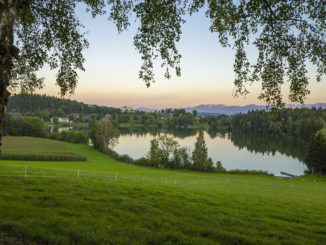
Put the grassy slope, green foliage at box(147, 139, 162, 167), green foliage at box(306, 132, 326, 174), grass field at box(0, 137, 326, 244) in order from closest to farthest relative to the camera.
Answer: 1. grass field at box(0, 137, 326, 244)
2. green foliage at box(306, 132, 326, 174)
3. the grassy slope
4. green foliage at box(147, 139, 162, 167)

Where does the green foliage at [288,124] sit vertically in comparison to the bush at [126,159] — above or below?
above

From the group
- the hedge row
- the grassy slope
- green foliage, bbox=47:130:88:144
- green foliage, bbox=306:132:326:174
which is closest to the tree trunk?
the hedge row

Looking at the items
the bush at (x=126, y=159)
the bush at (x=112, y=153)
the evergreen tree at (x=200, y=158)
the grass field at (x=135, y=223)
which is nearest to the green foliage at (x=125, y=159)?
the bush at (x=126, y=159)

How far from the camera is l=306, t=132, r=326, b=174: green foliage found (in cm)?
4422

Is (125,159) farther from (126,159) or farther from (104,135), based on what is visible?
(104,135)

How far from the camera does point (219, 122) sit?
183875 mm

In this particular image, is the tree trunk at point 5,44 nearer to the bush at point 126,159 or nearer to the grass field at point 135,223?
the grass field at point 135,223

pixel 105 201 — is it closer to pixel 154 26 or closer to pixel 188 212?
pixel 188 212

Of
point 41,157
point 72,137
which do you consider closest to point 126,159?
point 41,157

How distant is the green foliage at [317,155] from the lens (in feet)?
145

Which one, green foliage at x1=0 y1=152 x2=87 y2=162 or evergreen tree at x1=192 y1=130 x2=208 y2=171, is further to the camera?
evergreen tree at x1=192 y1=130 x2=208 y2=171

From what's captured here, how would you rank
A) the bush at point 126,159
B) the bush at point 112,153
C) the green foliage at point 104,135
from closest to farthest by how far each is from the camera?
1. the bush at point 126,159
2. the bush at point 112,153
3. the green foliage at point 104,135

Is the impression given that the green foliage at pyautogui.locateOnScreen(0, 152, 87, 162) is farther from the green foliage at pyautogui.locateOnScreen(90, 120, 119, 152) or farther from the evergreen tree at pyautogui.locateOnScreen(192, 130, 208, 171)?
the evergreen tree at pyautogui.locateOnScreen(192, 130, 208, 171)

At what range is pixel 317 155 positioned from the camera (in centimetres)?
4456
